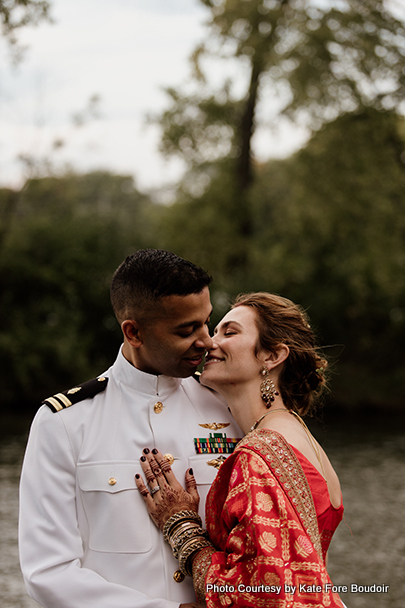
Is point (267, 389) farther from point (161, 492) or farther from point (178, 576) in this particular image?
point (178, 576)

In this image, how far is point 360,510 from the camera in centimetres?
1055

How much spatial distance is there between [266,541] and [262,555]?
0.05 meters

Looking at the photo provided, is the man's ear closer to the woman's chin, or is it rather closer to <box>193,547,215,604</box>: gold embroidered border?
the woman's chin

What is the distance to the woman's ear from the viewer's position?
9.28 feet

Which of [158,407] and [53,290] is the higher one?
[158,407]

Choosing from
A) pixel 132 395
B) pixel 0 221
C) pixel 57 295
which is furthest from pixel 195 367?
pixel 0 221

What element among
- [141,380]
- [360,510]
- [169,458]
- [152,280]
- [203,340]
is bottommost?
[360,510]

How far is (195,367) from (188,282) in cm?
38

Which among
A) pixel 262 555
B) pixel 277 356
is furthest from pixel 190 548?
pixel 277 356

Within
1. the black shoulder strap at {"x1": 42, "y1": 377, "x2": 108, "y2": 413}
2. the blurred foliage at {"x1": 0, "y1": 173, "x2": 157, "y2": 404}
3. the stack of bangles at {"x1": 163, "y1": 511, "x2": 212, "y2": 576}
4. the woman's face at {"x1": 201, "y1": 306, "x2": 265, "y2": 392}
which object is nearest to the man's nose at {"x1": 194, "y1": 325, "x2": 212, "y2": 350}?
the woman's face at {"x1": 201, "y1": 306, "x2": 265, "y2": 392}

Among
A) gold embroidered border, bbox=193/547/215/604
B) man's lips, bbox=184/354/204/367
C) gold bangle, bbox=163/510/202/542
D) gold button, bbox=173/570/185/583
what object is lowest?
gold button, bbox=173/570/185/583

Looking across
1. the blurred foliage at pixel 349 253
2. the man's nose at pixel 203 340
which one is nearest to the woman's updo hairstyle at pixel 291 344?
the man's nose at pixel 203 340

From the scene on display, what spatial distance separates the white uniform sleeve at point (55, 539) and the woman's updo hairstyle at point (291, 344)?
3.29 ft

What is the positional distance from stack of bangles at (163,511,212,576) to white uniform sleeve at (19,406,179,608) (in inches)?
6.7
